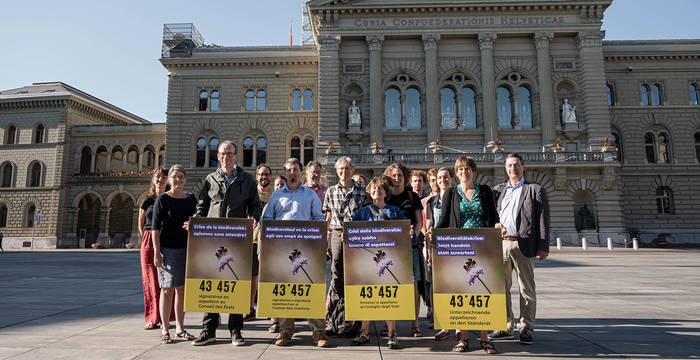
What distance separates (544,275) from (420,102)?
69.6ft

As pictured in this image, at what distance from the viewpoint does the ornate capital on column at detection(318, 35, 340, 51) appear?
105ft

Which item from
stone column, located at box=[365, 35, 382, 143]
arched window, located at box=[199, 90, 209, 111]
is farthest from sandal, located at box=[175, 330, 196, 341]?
arched window, located at box=[199, 90, 209, 111]

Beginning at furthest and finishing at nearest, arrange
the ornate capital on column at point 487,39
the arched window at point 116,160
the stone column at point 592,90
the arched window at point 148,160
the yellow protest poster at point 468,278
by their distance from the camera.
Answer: the arched window at point 148,160, the arched window at point 116,160, the ornate capital on column at point 487,39, the stone column at point 592,90, the yellow protest poster at point 468,278

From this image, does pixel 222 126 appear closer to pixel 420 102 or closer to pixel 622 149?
pixel 420 102

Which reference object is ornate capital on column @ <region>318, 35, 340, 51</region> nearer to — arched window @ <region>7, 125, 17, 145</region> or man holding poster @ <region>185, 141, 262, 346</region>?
man holding poster @ <region>185, 141, 262, 346</region>

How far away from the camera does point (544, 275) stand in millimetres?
12938

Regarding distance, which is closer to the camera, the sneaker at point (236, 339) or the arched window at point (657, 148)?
the sneaker at point (236, 339)

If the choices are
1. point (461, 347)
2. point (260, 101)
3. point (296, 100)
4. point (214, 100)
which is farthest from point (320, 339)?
point (214, 100)

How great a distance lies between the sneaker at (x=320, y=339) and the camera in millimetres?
5052

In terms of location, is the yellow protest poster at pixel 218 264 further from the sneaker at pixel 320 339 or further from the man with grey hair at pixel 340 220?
the man with grey hair at pixel 340 220

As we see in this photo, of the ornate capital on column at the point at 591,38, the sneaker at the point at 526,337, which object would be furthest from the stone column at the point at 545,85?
the sneaker at the point at 526,337

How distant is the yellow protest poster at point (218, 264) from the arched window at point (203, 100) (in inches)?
1297

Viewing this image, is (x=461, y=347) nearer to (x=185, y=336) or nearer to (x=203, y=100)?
(x=185, y=336)

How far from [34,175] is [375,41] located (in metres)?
34.3
